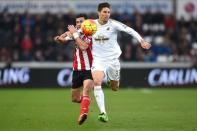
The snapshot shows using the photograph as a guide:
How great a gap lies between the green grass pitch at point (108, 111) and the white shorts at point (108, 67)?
91 centimetres

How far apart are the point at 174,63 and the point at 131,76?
1767mm

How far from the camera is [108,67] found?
40.2 feet

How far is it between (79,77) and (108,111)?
7.17 feet

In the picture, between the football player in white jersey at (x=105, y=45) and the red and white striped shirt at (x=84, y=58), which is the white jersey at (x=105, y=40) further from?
the red and white striped shirt at (x=84, y=58)

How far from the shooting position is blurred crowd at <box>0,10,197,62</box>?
2495 centimetres

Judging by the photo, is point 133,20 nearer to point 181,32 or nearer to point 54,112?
point 181,32

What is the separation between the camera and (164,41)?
84.8 feet

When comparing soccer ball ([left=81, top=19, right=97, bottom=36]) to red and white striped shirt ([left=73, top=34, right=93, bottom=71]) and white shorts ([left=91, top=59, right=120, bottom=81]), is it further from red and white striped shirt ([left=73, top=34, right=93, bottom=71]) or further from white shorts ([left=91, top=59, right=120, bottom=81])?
red and white striped shirt ([left=73, top=34, right=93, bottom=71])

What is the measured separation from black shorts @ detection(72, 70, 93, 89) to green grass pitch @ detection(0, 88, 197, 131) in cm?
74

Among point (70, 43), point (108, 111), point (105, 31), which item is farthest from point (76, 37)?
point (70, 43)

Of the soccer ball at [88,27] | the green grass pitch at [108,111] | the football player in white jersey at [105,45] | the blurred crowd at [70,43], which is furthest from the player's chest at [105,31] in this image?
the blurred crowd at [70,43]

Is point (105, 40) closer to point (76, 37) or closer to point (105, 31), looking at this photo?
point (105, 31)

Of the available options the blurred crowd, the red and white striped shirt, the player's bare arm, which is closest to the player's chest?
the player's bare arm

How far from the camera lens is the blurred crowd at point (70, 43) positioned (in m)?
25.0
